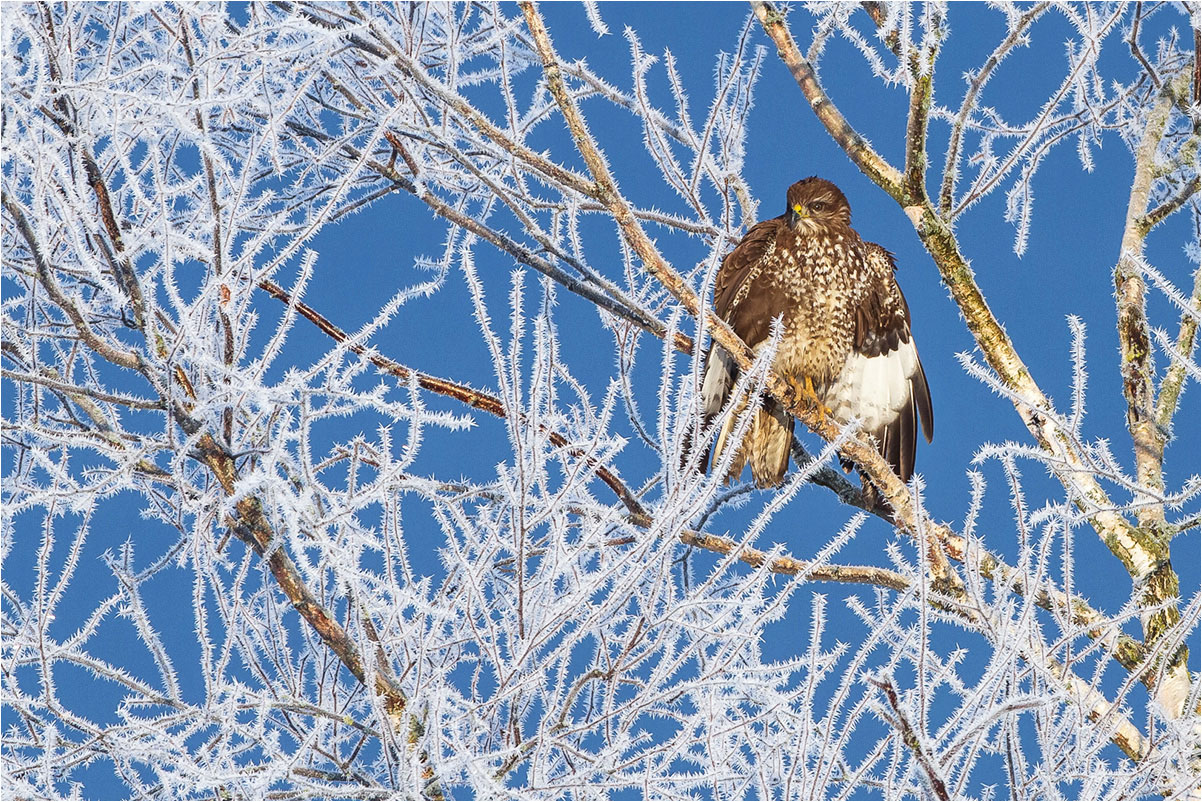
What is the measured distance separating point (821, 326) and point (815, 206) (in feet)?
1.46

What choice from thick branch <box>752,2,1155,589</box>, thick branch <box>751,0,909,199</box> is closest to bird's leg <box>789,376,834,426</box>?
thick branch <box>752,2,1155,589</box>

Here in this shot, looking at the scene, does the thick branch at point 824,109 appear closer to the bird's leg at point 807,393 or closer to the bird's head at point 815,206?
the bird's head at point 815,206

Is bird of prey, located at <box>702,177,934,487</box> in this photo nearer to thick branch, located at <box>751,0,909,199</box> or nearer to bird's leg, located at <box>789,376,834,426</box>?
bird's leg, located at <box>789,376,834,426</box>

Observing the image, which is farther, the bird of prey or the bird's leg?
the bird of prey

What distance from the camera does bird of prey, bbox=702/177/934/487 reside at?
156 inches

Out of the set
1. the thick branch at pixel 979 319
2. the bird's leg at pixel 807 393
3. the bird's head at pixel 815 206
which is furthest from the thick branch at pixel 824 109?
the bird's leg at pixel 807 393

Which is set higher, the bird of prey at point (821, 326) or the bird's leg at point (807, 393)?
the bird of prey at point (821, 326)

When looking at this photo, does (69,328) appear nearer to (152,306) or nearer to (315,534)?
(152,306)

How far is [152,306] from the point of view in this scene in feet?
6.36

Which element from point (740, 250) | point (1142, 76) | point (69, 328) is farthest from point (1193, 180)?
point (69, 328)

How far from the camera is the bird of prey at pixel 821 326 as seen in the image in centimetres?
396

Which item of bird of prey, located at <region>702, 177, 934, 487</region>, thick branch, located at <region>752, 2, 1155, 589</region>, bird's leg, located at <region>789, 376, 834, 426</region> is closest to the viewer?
thick branch, located at <region>752, 2, 1155, 589</region>

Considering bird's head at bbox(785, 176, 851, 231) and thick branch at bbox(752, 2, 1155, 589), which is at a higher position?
bird's head at bbox(785, 176, 851, 231)

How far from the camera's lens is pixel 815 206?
4.11m
